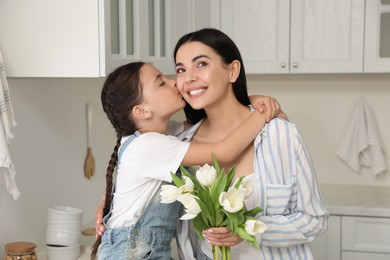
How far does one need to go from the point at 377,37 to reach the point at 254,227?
79.6 inches

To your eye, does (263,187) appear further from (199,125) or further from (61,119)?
(61,119)

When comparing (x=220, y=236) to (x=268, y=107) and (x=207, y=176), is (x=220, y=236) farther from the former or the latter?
(x=268, y=107)

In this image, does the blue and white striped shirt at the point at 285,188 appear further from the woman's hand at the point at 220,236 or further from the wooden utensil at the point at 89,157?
the wooden utensil at the point at 89,157

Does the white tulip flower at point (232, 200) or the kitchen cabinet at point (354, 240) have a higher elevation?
the white tulip flower at point (232, 200)

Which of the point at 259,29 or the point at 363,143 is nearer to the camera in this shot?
the point at 259,29

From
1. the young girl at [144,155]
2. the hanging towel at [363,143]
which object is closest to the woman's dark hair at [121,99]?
the young girl at [144,155]

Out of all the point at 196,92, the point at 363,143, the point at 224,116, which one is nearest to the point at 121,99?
the point at 196,92

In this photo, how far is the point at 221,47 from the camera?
1.91m

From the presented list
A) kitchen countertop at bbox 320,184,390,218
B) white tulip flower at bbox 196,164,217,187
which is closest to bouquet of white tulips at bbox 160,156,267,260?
white tulip flower at bbox 196,164,217,187

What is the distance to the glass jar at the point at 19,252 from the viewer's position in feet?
6.80

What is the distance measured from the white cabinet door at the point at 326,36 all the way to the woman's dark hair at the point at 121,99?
1.57 m

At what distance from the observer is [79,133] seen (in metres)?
2.73

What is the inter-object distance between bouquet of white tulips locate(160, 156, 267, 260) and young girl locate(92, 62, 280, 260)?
0.29 meters

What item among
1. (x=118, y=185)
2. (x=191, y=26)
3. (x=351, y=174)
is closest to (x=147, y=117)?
(x=118, y=185)
